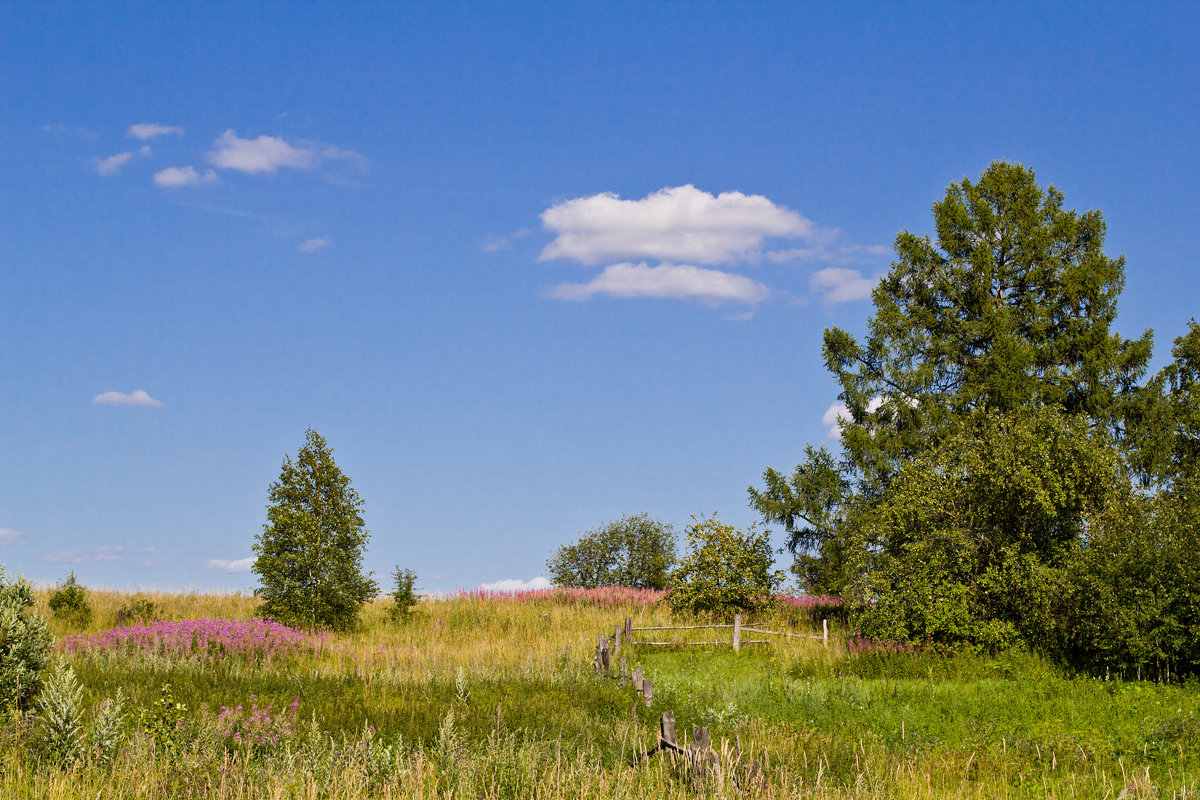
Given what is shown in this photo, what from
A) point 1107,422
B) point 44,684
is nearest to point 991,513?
point 1107,422

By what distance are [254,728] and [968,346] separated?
80.5 ft

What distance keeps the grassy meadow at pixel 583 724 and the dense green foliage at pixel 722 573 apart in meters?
2.66

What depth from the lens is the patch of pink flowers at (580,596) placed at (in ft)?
108

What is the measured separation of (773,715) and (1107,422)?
1940 centimetres

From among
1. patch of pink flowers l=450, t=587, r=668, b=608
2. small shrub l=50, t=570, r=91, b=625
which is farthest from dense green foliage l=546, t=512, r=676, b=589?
small shrub l=50, t=570, r=91, b=625

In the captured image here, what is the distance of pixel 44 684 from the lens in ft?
34.2

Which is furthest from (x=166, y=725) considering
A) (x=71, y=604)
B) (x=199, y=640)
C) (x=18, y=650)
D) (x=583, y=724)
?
(x=71, y=604)

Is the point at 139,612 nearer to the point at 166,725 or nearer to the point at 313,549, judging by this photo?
the point at 313,549

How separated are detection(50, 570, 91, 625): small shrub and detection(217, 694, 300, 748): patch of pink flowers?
1577cm

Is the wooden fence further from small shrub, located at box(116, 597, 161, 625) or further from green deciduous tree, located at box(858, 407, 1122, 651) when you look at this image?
small shrub, located at box(116, 597, 161, 625)

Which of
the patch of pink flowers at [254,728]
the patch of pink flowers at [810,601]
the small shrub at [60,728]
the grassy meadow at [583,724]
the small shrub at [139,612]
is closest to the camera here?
the grassy meadow at [583,724]

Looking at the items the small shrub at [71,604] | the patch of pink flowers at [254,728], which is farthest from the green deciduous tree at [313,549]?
the patch of pink flowers at [254,728]

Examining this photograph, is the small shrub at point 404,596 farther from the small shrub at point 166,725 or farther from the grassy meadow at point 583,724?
the small shrub at point 166,725

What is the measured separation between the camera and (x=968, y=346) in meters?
29.1
